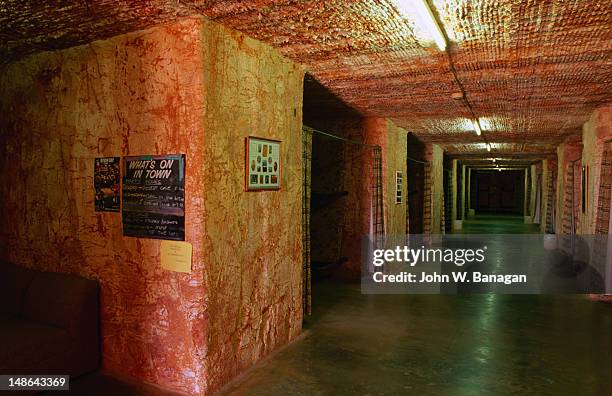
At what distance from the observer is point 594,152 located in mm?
6023

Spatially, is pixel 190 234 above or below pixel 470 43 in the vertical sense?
below

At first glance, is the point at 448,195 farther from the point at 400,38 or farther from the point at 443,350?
the point at 400,38

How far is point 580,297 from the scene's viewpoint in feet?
19.4

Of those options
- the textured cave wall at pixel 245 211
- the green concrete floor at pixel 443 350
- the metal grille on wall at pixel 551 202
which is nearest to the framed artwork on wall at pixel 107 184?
the textured cave wall at pixel 245 211

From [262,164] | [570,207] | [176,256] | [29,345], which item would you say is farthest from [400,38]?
[570,207]

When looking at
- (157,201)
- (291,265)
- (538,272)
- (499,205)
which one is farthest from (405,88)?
(499,205)

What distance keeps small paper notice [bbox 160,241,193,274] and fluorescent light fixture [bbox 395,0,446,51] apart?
1.98 m

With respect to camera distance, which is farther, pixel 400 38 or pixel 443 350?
pixel 443 350

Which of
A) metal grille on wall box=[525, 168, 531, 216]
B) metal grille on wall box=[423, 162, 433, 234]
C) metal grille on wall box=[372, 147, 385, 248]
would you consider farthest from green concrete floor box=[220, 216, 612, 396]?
metal grille on wall box=[525, 168, 531, 216]

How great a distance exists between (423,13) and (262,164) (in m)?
1.58

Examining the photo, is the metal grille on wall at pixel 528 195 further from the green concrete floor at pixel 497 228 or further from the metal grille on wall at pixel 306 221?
the metal grille on wall at pixel 306 221

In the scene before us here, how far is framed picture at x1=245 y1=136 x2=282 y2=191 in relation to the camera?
3.35 metres

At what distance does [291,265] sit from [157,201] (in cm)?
140

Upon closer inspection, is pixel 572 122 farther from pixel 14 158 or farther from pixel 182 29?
pixel 14 158
